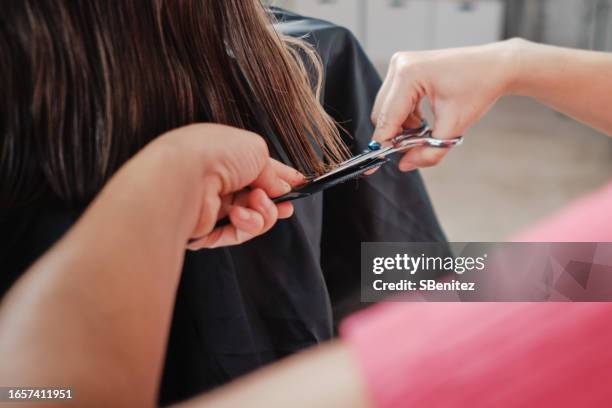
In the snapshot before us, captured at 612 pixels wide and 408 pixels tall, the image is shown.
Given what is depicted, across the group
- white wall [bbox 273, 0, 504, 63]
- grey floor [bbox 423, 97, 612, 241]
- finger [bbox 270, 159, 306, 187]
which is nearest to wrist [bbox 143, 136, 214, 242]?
finger [bbox 270, 159, 306, 187]

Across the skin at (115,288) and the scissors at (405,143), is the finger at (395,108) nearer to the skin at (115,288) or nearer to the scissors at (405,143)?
the scissors at (405,143)

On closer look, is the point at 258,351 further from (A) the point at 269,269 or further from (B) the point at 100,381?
(B) the point at 100,381

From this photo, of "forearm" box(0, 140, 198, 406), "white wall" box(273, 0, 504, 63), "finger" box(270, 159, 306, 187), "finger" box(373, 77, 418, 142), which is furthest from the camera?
"white wall" box(273, 0, 504, 63)

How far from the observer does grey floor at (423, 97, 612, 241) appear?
184cm

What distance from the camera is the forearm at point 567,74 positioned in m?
0.71

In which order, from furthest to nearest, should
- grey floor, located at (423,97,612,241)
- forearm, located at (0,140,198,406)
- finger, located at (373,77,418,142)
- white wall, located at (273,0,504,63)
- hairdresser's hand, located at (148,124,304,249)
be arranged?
white wall, located at (273,0,504,63) < grey floor, located at (423,97,612,241) < finger, located at (373,77,418,142) < hairdresser's hand, located at (148,124,304,249) < forearm, located at (0,140,198,406)

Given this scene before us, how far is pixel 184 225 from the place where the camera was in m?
0.43

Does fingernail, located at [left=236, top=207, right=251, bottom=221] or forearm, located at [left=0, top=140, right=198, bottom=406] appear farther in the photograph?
fingernail, located at [left=236, top=207, right=251, bottom=221]

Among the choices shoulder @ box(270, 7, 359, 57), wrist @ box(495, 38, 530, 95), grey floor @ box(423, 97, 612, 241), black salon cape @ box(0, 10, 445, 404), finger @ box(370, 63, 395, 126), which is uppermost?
shoulder @ box(270, 7, 359, 57)

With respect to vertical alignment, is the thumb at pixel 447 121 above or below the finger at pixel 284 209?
above

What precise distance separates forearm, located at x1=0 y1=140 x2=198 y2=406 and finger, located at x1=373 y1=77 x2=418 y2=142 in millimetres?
333
